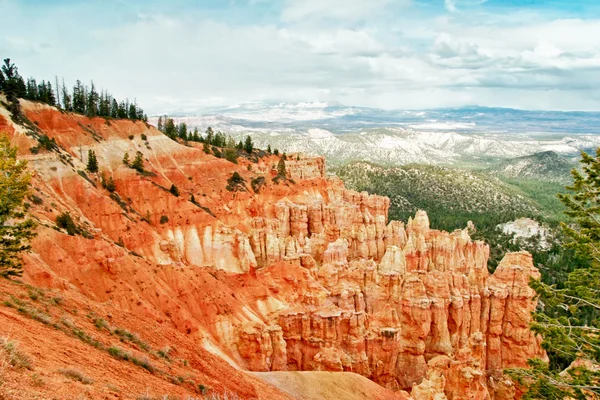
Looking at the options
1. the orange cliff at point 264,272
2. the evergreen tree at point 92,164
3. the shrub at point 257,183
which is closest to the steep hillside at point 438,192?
the shrub at point 257,183

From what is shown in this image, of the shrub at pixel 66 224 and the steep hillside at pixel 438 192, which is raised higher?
the shrub at pixel 66 224

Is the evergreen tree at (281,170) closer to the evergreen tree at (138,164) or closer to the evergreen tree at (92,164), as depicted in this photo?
the evergreen tree at (138,164)

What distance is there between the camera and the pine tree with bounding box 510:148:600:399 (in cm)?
1639

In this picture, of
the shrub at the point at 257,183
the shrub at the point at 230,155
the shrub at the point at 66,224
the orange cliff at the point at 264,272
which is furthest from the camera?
the shrub at the point at 230,155

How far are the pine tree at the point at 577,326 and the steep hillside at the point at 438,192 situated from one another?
10444cm

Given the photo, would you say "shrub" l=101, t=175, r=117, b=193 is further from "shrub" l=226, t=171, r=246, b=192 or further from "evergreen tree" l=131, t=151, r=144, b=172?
"shrub" l=226, t=171, r=246, b=192

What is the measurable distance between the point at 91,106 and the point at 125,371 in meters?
79.5

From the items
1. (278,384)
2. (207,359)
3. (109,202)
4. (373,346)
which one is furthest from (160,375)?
(109,202)

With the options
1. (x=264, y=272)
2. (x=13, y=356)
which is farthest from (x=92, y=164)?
(x=13, y=356)

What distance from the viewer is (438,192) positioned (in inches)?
6107

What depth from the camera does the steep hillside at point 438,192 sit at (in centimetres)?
13588

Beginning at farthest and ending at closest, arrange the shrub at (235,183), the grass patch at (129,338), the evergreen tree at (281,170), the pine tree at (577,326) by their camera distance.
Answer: the evergreen tree at (281,170) → the shrub at (235,183) → the grass patch at (129,338) → the pine tree at (577,326)

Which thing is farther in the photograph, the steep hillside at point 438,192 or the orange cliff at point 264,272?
the steep hillside at point 438,192

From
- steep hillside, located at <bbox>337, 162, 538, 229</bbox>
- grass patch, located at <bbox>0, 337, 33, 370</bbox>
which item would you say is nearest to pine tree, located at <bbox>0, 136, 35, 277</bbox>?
grass patch, located at <bbox>0, 337, 33, 370</bbox>
